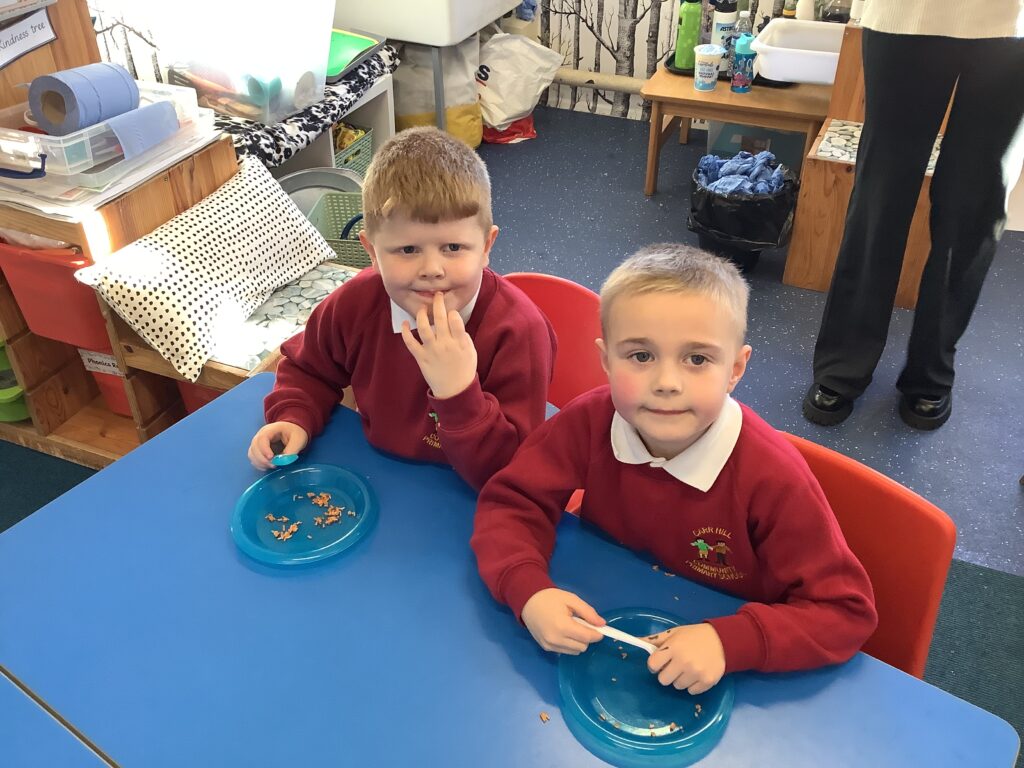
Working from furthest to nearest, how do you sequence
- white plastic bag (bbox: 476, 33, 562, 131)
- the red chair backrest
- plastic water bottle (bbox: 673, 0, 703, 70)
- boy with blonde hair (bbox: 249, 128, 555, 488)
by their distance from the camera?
white plastic bag (bbox: 476, 33, 562, 131)
plastic water bottle (bbox: 673, 0, 703, 70)
the red chair backrest
boy with blonde hair (bbox: 249, 128, 555, 488)

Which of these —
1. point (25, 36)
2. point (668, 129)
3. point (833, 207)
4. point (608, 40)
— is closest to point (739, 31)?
point (668, 129)

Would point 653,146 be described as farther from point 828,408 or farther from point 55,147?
point 55,147

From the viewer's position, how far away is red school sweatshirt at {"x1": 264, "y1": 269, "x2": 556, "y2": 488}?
3.70 ft

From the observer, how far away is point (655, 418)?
88cm

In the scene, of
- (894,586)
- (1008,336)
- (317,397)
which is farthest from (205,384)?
(1008,336)

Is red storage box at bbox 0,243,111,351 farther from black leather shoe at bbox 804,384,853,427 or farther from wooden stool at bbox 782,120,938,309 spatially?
wooden stool at bbox 782,120,938,309

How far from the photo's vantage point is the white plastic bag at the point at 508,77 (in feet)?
11.8

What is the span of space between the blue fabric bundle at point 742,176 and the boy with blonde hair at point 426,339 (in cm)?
166

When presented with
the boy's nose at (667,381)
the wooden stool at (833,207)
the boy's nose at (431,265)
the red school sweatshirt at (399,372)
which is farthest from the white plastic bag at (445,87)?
the boy's nose at (667,381)

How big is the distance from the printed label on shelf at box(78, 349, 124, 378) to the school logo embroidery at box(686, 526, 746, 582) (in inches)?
60.8

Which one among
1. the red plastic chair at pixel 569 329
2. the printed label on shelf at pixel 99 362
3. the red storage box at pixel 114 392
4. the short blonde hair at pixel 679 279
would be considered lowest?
the red storage box at pixel 114 392

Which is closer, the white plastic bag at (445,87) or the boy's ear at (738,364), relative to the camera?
the boy's ear at (738,364)

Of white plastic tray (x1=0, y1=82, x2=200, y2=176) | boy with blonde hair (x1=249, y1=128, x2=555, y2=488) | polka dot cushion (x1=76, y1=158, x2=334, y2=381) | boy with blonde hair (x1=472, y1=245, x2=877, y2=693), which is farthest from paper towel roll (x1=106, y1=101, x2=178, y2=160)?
boy with blonde hair (x1=472, y1=245, x2=877, y2=693)

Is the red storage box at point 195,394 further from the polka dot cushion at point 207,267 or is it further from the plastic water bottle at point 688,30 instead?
the plastic water bottle at point 688,30
